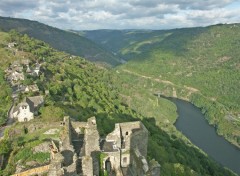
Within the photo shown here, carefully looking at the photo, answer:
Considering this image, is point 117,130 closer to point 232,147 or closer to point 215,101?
point 232,147

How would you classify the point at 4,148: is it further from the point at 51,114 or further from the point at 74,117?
the point at 74,117

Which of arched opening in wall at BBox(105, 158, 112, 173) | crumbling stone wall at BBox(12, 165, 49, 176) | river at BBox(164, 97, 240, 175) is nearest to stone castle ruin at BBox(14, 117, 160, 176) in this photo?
arched opening in wall at BBox(105, 158, 112, 173)

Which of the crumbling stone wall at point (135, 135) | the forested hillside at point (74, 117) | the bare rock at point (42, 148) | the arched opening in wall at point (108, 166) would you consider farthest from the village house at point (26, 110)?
the arched opening in wall at point (108, 166)

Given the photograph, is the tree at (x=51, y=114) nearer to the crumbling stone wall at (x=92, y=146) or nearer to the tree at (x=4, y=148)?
the tree at (x=4, y=148)

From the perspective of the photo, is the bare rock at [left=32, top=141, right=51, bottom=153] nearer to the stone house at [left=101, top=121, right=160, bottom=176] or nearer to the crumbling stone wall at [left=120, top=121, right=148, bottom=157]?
the stone house at [left=101, top=121, right=160, bottom=176]

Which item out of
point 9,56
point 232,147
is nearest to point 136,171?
point 9,56
